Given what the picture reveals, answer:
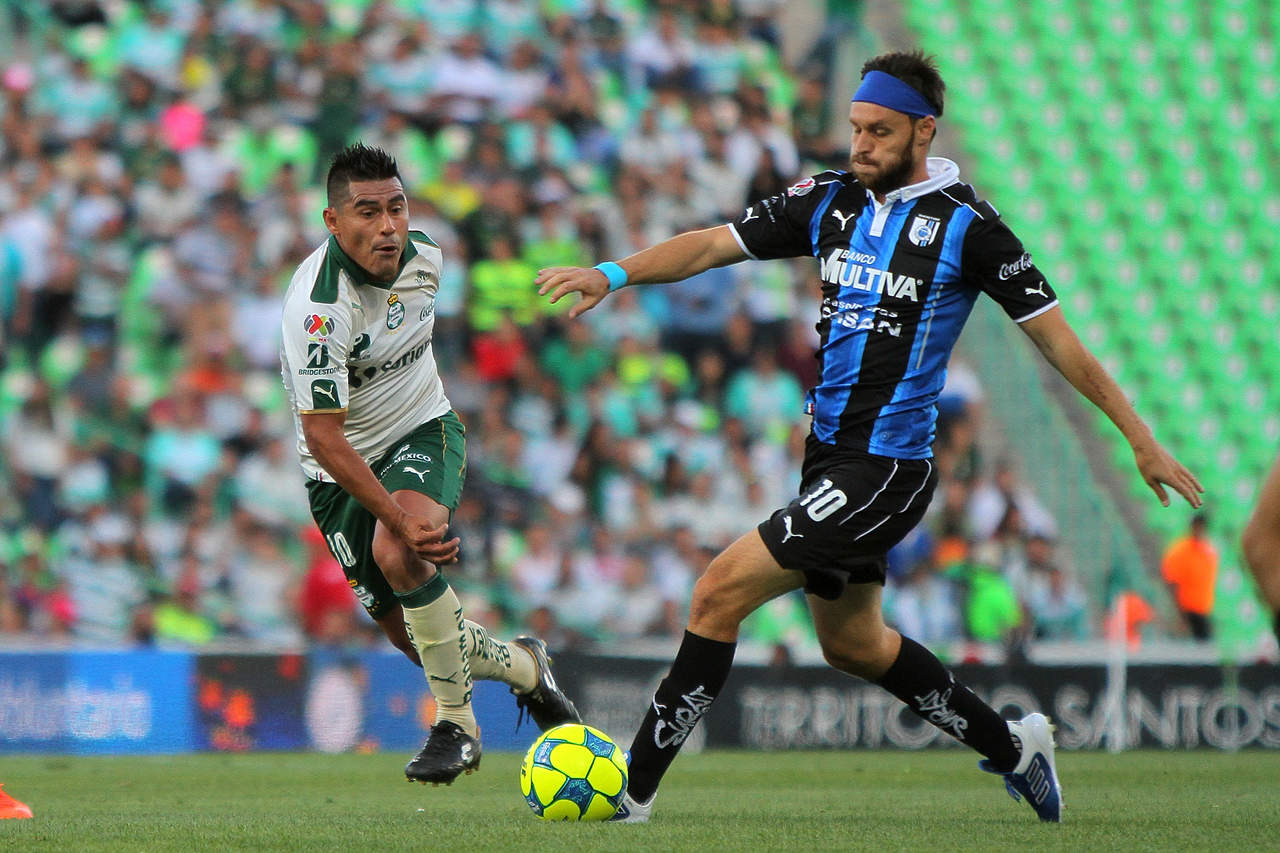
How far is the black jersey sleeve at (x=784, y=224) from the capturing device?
6.02m

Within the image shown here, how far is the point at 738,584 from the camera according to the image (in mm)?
5617

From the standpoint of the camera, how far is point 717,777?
904cm

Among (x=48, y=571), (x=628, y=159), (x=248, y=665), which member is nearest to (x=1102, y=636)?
(x=628, y=159)

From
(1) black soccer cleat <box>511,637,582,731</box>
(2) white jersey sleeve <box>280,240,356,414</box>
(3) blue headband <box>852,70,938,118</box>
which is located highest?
(3) blue headband <box>852,70,938,118</box>

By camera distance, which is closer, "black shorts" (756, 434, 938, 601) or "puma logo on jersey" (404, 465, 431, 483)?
"black shorts" (756, 434, 938, 601)

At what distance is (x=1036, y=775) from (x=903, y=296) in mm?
1724

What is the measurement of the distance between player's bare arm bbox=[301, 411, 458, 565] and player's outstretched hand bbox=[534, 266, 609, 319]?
92 centimetres

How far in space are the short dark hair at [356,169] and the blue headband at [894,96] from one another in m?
1.72

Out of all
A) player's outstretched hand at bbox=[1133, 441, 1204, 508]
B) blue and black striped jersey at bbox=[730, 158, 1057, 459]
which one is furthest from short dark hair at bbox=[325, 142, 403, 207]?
player's outstretched hand at bbox=[1133, 441, 1204, 508]

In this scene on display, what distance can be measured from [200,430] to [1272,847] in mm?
9221

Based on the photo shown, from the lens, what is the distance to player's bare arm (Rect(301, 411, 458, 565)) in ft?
19.9

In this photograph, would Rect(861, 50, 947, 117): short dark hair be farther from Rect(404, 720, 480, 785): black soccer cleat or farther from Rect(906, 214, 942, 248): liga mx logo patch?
Rect(404, 720, 480, 785): black soccer cleat

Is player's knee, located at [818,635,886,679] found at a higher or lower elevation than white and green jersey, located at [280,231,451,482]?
lower

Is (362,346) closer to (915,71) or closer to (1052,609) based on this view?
(915,71)
